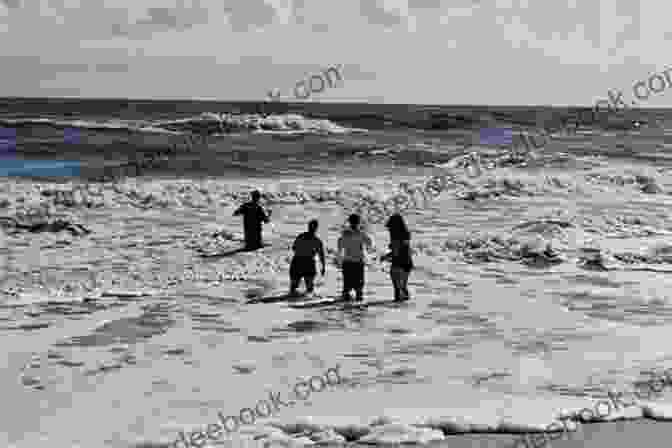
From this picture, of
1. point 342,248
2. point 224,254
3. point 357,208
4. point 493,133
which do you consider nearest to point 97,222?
point 224,254

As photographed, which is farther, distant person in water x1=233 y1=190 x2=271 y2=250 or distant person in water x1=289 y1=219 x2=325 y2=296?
distant person in water x1=233 y1=190 x2=271 y2=250

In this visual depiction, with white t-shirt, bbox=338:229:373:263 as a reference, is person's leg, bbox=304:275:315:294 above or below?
below

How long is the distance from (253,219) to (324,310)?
4.72 metres

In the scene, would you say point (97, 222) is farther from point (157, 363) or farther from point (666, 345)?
point (666, 345)

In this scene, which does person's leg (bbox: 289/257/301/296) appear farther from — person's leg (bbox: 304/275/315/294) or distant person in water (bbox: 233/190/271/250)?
distant person in water (bbox: 233/190/271/250)

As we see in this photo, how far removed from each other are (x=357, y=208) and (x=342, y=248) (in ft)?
33.0

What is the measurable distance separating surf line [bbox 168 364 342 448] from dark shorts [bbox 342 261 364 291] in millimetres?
3049

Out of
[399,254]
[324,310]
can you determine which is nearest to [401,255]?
[399,254]

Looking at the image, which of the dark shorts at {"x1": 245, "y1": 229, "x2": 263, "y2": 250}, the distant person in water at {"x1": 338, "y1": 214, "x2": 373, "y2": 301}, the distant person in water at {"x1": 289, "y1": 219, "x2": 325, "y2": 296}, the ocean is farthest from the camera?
the dark shorts at {"x1": 245, "y1": 229, "x2": 263, "y2": 250}

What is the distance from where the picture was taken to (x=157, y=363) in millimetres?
7566

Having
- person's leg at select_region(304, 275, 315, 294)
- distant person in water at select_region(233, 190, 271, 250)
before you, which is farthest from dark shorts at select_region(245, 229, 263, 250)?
person's leg at select_region(304, 275, 315, 294)

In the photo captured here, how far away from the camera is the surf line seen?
5703 mm

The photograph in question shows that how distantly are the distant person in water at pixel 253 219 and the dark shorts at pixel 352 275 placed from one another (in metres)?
4.02

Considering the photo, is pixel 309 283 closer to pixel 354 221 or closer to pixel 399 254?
pixel 354 221
